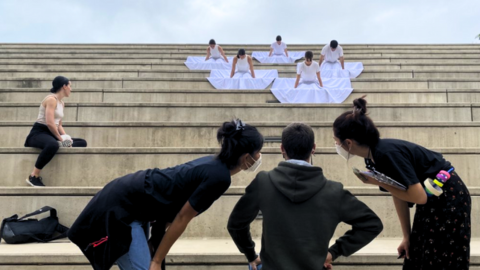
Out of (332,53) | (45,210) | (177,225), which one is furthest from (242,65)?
(177,225)

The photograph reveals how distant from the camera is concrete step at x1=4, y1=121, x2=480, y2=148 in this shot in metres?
5.08

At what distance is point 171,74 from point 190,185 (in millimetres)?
7308

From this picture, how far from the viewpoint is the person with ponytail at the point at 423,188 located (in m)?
2.10

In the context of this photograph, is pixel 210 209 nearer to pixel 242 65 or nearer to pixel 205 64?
pixel 242 65

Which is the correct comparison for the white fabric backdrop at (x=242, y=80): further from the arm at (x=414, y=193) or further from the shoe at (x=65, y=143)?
the arm at (x=414, y=193)

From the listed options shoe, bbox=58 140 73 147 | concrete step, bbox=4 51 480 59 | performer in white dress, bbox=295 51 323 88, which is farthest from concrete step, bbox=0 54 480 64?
shoe, bbox=58 140 73 147

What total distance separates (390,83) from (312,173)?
6646mm

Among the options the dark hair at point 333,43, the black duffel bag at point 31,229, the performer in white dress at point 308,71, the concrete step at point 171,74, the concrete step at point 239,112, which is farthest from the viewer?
the dark hair at point 333,43

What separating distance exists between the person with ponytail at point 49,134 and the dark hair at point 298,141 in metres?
3.33

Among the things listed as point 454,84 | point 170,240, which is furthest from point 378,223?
point 454,84

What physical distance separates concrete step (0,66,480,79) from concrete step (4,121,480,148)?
352 cm

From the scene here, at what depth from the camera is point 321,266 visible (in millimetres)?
1911

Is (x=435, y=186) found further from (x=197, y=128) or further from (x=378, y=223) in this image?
(x=197, y=128)

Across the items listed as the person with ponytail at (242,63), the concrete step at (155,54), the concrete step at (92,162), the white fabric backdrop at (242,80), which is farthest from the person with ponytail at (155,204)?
the concrete step at (155,54)
